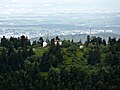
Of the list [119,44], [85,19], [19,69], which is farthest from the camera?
[85,19]

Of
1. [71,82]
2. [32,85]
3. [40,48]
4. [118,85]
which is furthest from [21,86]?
[40,48]

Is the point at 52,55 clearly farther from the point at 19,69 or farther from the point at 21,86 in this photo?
the point at 21,86

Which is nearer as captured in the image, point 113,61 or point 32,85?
point 32,85

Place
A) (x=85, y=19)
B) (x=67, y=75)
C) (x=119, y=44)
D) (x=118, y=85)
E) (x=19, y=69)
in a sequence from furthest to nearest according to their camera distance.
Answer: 1. (x=85, y=19)
2. (x=119, y=44)
3. (x=19, y=69)
4. (x=67, y=75)
5. (x=118, y=85)

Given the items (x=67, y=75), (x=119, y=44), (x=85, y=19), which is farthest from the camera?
(x=85, y=19)

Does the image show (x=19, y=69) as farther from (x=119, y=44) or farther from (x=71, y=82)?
(x=119, y=44)

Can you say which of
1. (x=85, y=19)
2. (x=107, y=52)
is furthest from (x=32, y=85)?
(x=85, y=19)
